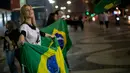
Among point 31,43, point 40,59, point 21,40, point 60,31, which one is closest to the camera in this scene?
point 21,40

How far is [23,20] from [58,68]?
1003 millimetres

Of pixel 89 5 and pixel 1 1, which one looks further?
pixel 89 5

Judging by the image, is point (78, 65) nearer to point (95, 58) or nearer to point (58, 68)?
point (95, 58)

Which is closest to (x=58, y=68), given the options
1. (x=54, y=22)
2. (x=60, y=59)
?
(x=60, y=59)

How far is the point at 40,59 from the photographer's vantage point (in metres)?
5.67

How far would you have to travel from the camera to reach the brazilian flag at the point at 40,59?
559 cm

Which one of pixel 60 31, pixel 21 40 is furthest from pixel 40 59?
pixel 60 31

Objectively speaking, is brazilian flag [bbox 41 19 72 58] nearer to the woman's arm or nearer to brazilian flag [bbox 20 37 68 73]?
brazilian flag [bbox 20 37 68 73]

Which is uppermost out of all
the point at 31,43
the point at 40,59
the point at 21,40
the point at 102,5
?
the point at 102,5

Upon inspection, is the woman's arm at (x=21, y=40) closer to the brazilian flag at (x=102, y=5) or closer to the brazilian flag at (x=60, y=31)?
the brazilian flag at (x=60, y=31)

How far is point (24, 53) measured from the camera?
18.3 ft

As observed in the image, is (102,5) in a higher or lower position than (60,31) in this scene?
higher

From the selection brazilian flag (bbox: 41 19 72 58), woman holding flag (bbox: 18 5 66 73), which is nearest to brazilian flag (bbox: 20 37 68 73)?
woman holding flag (bbox: 18 5 66 73)

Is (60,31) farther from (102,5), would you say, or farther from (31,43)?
(31,43)
